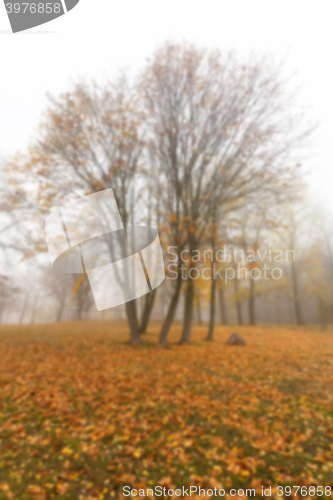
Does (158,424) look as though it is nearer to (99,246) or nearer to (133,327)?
(99,246)

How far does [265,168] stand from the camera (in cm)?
1074

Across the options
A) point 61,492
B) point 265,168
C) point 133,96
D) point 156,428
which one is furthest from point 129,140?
point 61,492

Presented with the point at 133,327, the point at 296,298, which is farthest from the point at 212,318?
the point at 296,298

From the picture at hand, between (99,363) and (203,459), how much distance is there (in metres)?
5.22

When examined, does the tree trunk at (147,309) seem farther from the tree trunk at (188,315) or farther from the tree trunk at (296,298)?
the tree trunk at (296,298)

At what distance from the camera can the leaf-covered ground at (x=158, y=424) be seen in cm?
334

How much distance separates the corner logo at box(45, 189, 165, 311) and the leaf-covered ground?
2.16 m

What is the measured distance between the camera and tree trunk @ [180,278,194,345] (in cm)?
1185

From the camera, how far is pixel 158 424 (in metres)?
4.57

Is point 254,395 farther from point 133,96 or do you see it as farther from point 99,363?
point 133,96

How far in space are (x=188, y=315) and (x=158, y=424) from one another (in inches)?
301
